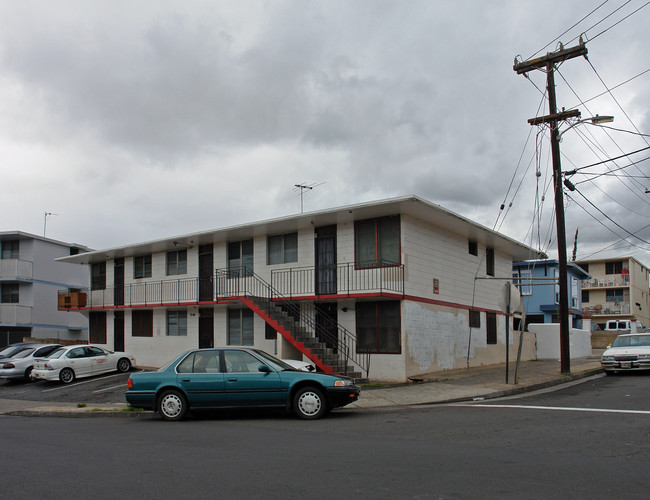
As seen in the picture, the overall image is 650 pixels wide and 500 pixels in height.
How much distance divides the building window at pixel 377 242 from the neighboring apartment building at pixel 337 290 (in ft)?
0.11

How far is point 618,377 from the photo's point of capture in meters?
18.8

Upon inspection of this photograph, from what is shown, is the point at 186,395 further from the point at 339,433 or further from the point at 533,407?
the point at 533,407

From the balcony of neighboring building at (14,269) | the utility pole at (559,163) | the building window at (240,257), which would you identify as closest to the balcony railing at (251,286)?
the building window at (240,257)

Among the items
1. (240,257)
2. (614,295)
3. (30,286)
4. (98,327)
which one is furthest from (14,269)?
(614,295)

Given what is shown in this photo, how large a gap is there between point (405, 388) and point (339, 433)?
677 cm

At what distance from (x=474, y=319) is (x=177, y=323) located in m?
12.0

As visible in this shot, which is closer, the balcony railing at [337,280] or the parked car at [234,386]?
the parked car at [234,386]

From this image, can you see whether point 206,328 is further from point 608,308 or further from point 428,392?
point 608,308

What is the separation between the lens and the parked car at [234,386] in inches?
439

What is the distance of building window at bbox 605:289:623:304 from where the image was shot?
56.9 m

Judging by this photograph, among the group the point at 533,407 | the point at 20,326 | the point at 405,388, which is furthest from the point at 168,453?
the point at 20,326

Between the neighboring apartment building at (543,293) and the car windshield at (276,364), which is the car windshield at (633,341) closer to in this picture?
the car windshield at (276,364)

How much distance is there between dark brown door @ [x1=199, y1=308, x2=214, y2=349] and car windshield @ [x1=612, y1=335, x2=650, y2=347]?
574 inches

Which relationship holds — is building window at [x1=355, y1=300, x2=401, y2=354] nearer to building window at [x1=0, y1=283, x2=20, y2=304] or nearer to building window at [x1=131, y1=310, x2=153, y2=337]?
building window at [x1=131, y1=310, x2=153, y2=337]
